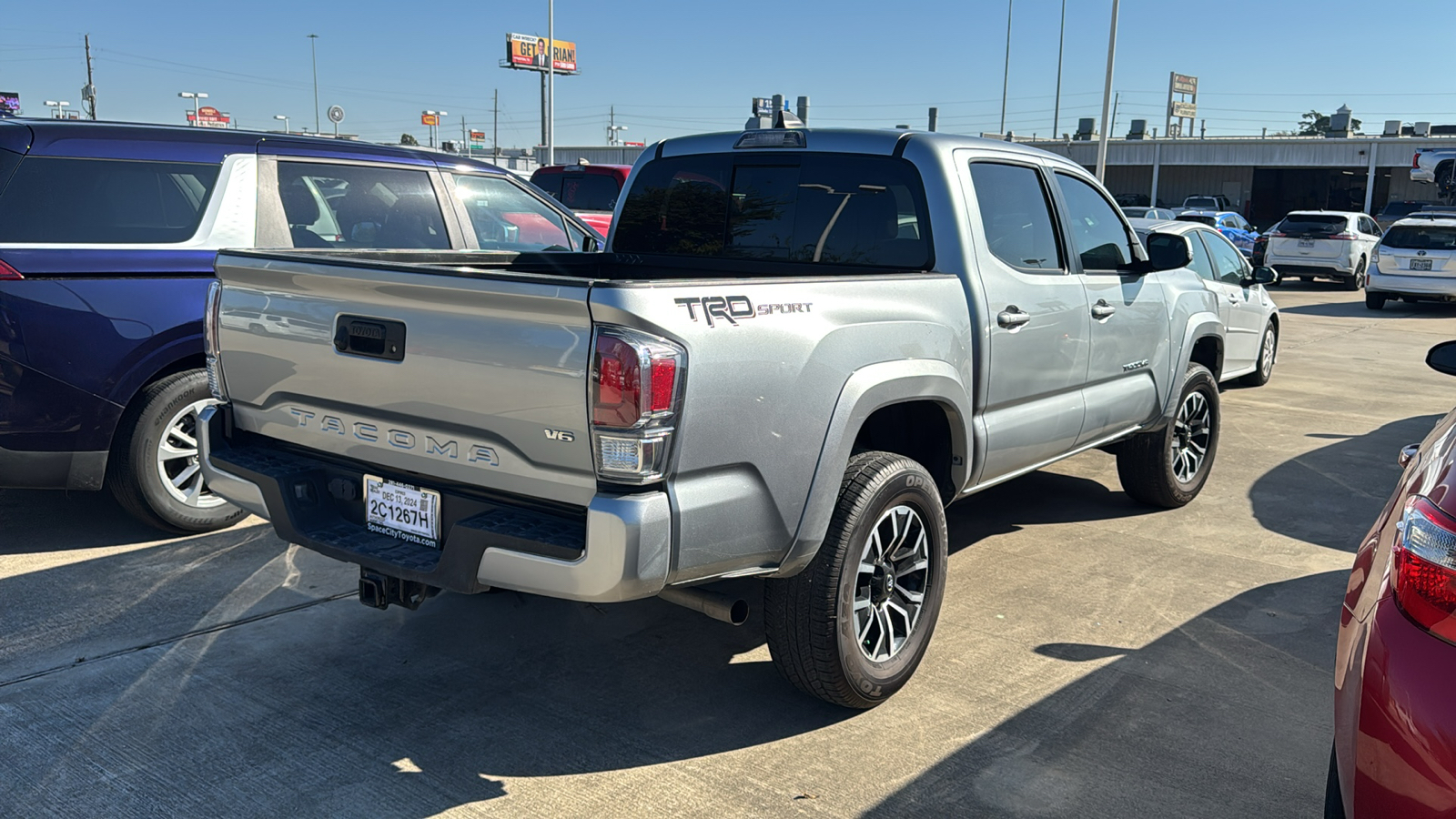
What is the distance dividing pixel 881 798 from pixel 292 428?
86.5 inches

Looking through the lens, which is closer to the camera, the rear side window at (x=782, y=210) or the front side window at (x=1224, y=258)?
the rear side window at (x=782, y=210)

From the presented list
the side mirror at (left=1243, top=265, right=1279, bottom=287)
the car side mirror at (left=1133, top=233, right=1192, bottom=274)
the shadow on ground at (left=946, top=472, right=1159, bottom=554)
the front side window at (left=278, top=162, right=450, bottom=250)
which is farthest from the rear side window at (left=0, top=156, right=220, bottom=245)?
the side mirror at (left=1243, top=265, right=1279, bottom=287)

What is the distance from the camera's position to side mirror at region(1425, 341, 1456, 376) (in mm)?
3711

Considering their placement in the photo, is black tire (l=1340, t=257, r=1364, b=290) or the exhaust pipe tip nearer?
the exhaust pipe tip

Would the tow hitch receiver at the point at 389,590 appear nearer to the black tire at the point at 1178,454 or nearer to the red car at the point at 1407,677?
the red car at the point at 1407,677

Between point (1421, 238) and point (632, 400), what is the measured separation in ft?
63.9

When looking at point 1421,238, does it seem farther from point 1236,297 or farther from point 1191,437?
point 1191,437

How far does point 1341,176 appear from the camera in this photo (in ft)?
177

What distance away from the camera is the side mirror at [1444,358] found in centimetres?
371

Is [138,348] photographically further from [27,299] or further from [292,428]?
[292,428]

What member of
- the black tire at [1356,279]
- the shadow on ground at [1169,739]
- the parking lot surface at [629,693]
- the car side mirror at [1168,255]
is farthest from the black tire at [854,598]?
the black tire at [1356,279]

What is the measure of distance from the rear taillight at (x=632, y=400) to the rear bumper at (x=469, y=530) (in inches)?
3.7

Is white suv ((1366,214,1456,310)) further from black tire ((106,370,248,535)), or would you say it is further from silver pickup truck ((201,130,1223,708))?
black tire ((106,370,248,535))

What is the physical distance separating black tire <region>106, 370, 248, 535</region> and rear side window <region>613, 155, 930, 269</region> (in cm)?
219
